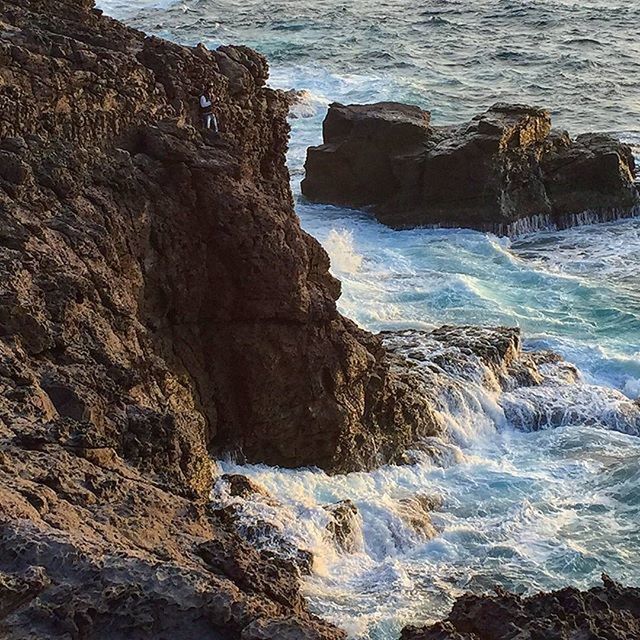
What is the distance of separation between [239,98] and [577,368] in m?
7.57

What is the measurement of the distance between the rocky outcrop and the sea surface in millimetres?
606

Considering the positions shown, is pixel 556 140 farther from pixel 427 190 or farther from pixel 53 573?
pixel 53 573

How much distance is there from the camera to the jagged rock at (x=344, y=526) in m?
12.0

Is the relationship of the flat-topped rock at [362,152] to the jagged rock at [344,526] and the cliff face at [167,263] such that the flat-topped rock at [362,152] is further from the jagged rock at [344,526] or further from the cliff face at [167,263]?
the jagged rock at [344,526]

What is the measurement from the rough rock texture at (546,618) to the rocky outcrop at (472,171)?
68.9ft

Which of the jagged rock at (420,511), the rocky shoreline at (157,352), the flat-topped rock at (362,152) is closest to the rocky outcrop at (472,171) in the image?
the flat-topped rock at (362,152)

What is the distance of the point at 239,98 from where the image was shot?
16.0 m

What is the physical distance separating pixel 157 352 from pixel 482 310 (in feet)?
35.3

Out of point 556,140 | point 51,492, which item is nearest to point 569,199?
point 556,140

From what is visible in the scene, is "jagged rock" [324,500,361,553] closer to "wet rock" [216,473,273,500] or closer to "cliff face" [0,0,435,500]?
"wet rock" [216,473,273,500]

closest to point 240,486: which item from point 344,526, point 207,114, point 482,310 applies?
point 344,526

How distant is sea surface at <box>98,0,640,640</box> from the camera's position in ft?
39.6

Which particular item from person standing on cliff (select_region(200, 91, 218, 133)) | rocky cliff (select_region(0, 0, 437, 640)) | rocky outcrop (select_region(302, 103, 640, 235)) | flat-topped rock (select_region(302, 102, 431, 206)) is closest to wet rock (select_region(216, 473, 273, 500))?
rocky cliff (select_region(0, 0, 437, 640))

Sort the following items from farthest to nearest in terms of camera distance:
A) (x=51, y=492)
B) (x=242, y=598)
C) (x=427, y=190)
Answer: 1. (x=427, y=190)
2. (x=51, y=492)
3. (x=242, y=598)
